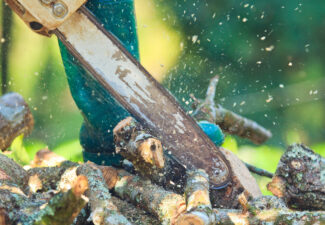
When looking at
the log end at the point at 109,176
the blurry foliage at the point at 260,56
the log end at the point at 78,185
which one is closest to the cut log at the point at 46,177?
the log end at the point at 109,176

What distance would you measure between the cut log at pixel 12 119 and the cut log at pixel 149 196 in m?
0.84

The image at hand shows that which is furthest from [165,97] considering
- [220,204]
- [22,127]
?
[22,127]

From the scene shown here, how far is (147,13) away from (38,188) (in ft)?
Answer: 12.5

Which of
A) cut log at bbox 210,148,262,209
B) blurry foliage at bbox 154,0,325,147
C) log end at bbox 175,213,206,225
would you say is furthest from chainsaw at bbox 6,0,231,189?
blurry foliage at bbox 154,0,325,147

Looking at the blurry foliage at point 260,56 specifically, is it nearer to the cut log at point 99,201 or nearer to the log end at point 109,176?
the log end at point 109,176

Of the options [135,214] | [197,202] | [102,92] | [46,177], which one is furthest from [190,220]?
[102,92]

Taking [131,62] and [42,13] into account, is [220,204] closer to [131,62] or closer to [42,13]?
[131,62]

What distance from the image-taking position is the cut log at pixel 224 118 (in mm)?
2641

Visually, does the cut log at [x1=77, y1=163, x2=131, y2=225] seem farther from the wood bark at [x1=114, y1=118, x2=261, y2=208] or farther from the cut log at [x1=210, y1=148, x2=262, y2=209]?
the cut log at [x1=210, y1=148, x2=262, y2=209]

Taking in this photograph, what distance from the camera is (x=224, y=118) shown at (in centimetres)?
291

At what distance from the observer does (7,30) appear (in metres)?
4.76

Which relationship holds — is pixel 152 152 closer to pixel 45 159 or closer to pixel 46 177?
pixel 46 177

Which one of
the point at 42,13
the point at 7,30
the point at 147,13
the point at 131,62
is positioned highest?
the point at 7,30

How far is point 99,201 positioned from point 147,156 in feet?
0.85
